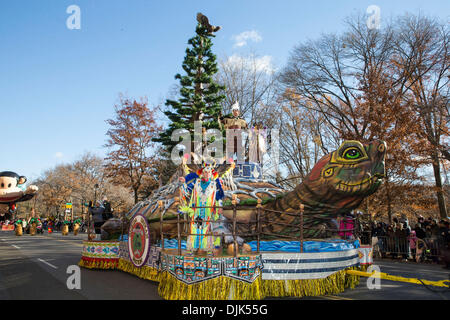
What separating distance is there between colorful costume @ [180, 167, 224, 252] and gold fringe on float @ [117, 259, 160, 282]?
5.09 feet

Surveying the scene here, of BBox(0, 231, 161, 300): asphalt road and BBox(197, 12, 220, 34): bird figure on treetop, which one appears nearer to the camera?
BBox(0, 231, 161, 300): asphalt road

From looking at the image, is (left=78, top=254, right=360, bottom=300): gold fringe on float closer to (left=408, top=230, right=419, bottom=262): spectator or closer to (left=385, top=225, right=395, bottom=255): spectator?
(left=408, top=230, right=419, bottom=262): spectator

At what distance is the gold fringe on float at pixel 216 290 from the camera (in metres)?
5.59

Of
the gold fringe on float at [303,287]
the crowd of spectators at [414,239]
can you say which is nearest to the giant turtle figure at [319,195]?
the gold fringe on float at [303,287]

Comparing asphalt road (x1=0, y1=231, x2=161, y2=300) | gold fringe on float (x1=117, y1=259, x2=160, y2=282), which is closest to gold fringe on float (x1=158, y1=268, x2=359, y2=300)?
asphalt road (x1=0, y1=231, x2=161, y2=300)

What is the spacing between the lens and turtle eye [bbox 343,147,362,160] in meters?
7.15

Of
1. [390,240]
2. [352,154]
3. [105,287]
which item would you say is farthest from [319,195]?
[390,240]

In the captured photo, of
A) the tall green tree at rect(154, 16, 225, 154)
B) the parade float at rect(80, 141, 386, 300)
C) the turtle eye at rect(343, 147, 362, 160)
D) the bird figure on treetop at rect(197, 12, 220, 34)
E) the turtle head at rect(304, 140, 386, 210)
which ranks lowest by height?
the parade float at rect(80, 141, 386, 300)

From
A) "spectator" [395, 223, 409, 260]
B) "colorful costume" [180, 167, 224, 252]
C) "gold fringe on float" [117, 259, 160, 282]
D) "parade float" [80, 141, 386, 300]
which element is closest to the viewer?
"parade float" [80, 141, 386, 300]

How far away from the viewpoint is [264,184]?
945 centimetres
